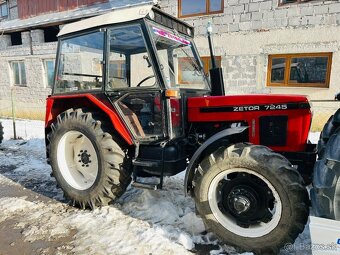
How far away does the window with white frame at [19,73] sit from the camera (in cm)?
1194

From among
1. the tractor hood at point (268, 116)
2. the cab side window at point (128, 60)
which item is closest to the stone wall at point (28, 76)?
the cab side window at point (128, 60)

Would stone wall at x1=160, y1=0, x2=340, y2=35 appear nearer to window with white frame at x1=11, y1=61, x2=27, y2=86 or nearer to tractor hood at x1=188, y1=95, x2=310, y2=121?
tractor hood at x1=188, y1=95, x2=310, y2=121

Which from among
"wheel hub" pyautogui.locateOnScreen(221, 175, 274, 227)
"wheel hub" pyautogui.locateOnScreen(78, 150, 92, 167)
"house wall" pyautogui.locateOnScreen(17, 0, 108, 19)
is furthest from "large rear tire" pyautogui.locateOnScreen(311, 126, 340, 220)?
"house wall" pyautogui.locateOnScreen(17, 0, 108, 19)

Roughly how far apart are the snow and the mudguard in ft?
1.54

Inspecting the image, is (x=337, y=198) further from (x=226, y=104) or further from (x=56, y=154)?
(x=56, y=154)

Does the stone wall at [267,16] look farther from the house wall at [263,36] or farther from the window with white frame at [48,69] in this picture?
the window with white frame at [48,69]

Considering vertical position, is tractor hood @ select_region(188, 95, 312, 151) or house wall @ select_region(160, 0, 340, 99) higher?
house wall @ select_region(160, 0, 340, 99)

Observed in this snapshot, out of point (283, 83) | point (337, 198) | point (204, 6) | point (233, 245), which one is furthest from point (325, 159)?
point (204, 6)

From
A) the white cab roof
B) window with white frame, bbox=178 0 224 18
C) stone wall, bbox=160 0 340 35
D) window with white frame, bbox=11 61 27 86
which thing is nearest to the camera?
the white cab roof

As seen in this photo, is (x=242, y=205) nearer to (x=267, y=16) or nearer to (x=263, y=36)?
(x=263, y=36)

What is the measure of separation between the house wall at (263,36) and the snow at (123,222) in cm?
440

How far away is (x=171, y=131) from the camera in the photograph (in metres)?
2.85

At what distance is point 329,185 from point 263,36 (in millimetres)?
5935

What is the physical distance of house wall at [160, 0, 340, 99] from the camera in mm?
6371
